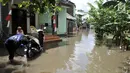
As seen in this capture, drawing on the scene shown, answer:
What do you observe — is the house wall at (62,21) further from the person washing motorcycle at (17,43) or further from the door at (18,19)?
the person washing motorcycle at (17,43)

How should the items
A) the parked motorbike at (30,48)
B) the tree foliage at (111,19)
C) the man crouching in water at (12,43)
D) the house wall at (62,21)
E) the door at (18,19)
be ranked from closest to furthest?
the man crouching in water at (12,43) → the parked motorbike at (30,48) → the tree foliage at (111,19) → the door at (18,19) → the house wall at (62,21)

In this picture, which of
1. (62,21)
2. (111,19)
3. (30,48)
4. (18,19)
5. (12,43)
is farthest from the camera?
(62,21)

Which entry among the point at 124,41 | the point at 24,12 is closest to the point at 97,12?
the point at 24,12

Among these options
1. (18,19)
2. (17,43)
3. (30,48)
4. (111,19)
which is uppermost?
(18,19)

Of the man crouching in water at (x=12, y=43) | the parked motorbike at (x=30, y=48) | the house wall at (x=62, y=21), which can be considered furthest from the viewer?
the house wall at (x=62, y=21)

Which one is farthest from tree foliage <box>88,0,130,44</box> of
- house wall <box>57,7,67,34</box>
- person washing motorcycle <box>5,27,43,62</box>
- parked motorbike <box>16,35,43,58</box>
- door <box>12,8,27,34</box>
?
door <box>12,8,27,34</box>

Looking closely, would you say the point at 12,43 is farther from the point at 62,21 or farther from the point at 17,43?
the point at 62,21

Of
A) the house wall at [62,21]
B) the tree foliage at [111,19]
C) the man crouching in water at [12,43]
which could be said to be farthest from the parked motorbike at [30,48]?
the house wall at [62,21]

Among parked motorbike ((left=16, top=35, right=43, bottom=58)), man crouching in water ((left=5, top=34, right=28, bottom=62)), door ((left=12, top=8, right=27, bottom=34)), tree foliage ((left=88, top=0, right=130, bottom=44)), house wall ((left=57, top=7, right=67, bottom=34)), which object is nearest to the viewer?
man crouching in water ((left=5, top=34, right=28, bottom=62))

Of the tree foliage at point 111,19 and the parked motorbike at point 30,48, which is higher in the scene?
the tree foliage at point 111,19

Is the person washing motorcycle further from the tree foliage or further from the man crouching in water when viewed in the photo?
the tree foliage

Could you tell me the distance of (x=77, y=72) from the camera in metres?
10.5

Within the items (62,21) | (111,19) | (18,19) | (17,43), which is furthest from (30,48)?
(62,21)

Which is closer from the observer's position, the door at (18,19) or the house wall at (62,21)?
the door at (18,19)
